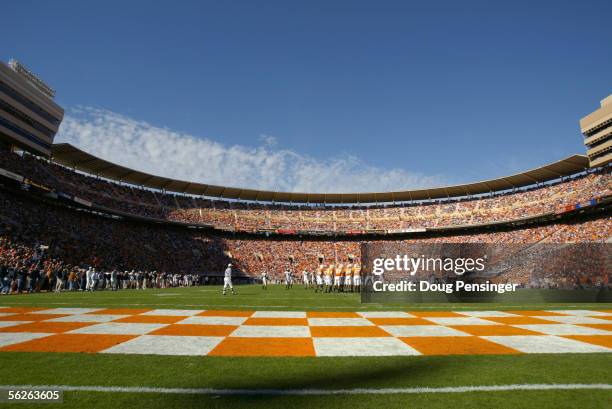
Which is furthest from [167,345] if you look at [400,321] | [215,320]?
[400,321]

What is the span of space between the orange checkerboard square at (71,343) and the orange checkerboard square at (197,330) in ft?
2.58

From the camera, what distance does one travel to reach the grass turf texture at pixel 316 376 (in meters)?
3.69

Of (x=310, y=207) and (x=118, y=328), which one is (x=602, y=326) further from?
(x=310, y=207)

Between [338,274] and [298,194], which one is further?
[298,194]

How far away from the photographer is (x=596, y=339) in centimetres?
717

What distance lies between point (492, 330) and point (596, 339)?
1825 millimetres

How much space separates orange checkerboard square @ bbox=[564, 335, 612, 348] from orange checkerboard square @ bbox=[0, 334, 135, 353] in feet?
27.7

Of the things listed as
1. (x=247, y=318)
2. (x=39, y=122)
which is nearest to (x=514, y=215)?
(x=247, y=318)

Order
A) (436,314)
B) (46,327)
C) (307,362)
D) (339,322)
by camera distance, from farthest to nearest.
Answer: (436,314) < (339,322) < (46,327) < (307,362)

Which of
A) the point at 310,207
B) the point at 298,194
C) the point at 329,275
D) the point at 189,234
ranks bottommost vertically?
the point at 329,275

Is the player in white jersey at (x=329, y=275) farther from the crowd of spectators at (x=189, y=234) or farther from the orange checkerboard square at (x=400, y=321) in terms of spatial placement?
the orange checkerboard square at (x=400, y=321)

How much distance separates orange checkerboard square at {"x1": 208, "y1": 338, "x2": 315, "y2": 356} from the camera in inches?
228

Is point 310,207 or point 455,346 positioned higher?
point 310,207

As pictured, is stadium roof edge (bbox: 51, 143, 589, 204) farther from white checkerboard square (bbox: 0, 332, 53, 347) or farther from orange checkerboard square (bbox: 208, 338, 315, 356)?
orange checkerboard square (bbox: 208, 338, 315, 356)
